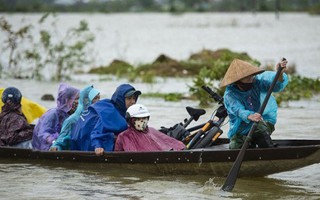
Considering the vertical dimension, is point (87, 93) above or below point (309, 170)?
above

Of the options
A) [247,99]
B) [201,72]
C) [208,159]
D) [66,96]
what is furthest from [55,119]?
[201,72]

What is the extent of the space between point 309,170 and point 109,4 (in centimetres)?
10794

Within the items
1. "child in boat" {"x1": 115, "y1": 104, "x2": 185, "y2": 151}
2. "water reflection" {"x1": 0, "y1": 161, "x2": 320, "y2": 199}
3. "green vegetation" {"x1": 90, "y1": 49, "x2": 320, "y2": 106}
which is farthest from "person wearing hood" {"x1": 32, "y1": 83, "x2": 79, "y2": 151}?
"green vegetation" {"x1": 90, "y1": 49, "x2": 320, "y2": 106}

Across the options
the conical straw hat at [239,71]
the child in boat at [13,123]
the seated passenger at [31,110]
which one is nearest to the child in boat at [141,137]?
the conical straw hat at [239,71]

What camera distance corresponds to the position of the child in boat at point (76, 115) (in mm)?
11883

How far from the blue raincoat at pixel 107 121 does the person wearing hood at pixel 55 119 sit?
1.97ft

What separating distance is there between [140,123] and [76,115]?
3.61 ft

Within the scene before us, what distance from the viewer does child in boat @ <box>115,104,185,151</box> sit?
11.0m

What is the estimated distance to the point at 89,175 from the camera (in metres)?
11.6

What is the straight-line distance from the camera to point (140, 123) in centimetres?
1116

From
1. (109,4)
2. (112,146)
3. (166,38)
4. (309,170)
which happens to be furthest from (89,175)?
(109,4)

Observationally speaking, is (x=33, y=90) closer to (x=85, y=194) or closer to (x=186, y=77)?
(x=186, y=77)

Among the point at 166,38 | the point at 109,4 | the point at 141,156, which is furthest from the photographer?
the point at 109,4

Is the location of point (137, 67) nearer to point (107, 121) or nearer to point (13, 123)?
point (13, 123)
